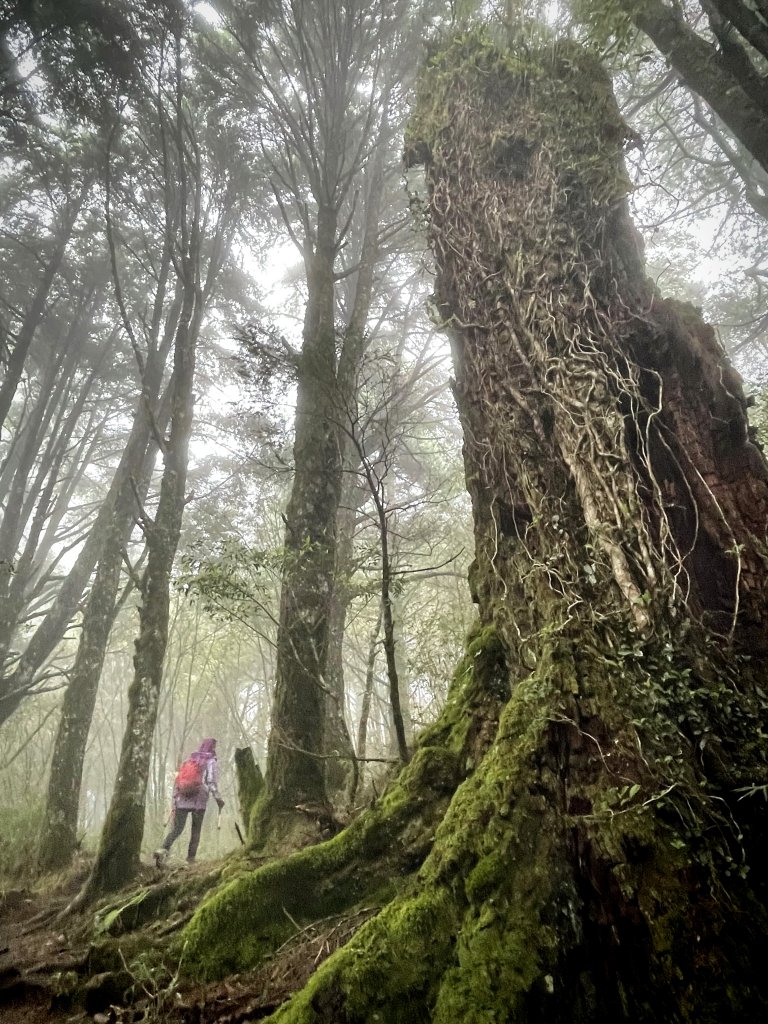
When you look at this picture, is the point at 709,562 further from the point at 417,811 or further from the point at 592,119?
the point at 592,119

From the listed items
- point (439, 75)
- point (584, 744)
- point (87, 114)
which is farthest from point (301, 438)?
point (87, 114)

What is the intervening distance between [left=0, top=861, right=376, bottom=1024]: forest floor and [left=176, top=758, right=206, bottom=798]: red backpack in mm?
3480

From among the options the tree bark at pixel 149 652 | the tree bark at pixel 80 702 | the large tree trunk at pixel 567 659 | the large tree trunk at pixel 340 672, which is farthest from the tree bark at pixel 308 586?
the tree bark at pixel 80 702

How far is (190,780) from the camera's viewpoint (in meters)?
7.59

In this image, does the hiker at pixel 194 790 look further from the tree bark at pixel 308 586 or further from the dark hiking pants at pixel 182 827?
the tree bark at pixel 308 586

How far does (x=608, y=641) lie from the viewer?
2.48 m

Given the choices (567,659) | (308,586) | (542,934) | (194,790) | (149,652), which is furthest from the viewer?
(194,790)

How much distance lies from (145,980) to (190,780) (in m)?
5.25

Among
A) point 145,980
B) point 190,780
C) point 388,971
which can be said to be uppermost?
point 190,780

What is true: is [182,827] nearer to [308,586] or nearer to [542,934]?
[308,586]

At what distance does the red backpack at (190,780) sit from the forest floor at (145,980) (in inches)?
137

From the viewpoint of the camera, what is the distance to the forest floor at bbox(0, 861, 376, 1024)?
2430 millimetres

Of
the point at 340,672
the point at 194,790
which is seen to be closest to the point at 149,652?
the point at 340,672

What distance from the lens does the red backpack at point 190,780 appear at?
298 inches
